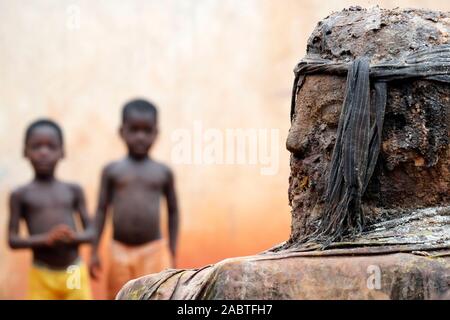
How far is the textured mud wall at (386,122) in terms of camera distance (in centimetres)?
789

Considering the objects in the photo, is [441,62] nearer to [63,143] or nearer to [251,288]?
[251,288]

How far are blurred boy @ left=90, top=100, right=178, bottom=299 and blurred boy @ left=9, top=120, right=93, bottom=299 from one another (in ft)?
0.90

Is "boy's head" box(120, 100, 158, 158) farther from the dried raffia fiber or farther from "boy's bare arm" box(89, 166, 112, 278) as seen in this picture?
the dried raffia fiber

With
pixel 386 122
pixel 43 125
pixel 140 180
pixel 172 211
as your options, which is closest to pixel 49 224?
pixel 140 180

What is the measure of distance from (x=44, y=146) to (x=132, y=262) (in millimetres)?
1356

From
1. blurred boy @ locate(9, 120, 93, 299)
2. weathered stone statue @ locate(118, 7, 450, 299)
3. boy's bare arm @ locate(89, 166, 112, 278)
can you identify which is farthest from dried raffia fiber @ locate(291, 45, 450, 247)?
boy's bare arm @ locate(89, 166, 112, 278)

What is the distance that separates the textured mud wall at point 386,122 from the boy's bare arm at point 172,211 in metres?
5.93

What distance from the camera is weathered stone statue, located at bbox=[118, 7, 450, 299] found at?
7.33 m

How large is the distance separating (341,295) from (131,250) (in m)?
6.83

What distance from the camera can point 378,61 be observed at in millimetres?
7957

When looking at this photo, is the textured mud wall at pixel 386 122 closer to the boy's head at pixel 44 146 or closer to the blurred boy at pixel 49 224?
the blurred boy at pixel 49 224

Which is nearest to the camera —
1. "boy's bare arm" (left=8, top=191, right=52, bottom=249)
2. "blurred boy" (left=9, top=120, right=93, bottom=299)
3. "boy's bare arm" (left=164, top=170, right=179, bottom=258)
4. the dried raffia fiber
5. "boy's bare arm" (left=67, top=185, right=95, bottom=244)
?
the dried raffia fiber
